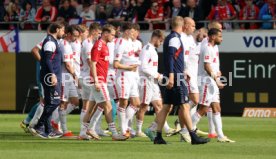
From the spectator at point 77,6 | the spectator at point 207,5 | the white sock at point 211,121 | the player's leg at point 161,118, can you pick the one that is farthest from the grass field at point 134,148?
the spectator at point 77,6

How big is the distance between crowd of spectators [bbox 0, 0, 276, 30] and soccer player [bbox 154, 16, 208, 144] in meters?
11.9

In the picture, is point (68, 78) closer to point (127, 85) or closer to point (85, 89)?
point (85, 89)

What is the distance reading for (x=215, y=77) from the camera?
2006 cm

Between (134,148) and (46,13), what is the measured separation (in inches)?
616

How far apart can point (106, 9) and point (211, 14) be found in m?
3.58

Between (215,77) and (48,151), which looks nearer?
(48,151)

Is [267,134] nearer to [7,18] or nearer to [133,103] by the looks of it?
[133,103]

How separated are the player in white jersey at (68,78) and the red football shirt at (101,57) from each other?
1.18 meters

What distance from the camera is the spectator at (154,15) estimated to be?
31.5m

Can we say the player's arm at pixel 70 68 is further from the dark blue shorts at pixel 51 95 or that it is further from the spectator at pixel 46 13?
the spectator at pixel 46 13

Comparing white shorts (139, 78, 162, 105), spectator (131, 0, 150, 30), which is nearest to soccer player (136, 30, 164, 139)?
white shorts (139, 78, 162, 105)

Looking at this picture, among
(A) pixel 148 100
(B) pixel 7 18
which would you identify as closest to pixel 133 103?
(A) pixel 148 100

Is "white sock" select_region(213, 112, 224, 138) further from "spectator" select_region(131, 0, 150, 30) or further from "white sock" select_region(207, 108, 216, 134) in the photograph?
"spectator" select_region(131, 0, 150, 30)

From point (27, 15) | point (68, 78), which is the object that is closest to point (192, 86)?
point (68, 78)
